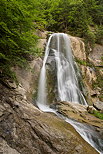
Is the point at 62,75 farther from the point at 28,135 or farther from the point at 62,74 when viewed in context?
the point at 28,135

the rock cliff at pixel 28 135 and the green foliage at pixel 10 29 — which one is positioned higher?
the green foliage at pixel 10 29

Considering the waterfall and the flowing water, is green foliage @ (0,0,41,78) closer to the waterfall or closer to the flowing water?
the flowing water

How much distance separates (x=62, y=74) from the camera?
10.8 m

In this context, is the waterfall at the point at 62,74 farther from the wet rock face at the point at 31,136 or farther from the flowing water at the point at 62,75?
the wet rock face at the point at 31,136

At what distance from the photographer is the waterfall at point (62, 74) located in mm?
9219

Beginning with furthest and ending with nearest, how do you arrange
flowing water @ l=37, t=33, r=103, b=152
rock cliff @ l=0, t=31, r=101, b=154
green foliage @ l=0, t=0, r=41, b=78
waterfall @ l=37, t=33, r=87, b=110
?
waterfall @ l=37, t=33, r=87, b=110 < flowing water @ l=37, t=33, r=103, b=152 < green foliage @ l=0, t=0, r=41, b=78 < rock cliff @ l=0, t=31, r=101, b=154

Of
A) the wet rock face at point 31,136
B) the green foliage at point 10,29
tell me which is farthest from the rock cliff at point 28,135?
the green foliage at point 10,29

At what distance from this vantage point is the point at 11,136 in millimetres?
3439

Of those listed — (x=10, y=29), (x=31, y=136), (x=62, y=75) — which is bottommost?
(x=31, y=136)

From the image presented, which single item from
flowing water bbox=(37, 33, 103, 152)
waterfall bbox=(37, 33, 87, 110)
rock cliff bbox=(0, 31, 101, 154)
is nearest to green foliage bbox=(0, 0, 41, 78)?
rock cliff bbox=(0, 31, 101, 154)

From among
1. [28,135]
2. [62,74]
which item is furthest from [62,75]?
[28,135]

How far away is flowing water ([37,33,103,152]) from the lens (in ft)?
29.9

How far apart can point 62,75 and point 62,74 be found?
98mm

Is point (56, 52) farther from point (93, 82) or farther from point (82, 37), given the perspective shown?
point (82, 37)
